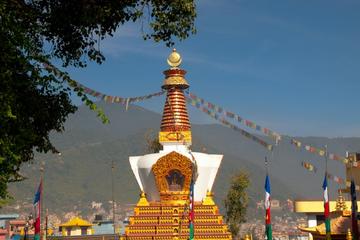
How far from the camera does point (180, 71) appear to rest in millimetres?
54594

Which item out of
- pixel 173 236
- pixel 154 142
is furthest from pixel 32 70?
pixel 154 142

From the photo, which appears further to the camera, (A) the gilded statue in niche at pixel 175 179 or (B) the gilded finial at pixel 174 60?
(B) the gilded finial at pixel 174 60

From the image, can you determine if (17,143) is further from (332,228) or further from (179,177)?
(179,177)

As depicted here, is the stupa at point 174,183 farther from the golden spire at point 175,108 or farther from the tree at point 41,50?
the tree at point 41,50

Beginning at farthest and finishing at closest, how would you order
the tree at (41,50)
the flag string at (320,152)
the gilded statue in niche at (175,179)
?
the gilded statue in niche at (175,179) < the flag string at (320,152) < the tree at (41,50)

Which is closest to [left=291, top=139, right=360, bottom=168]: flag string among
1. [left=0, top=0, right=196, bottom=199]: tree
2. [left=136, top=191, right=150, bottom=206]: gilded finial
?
[left=0, top=0, right=196, bottom=199]: tree

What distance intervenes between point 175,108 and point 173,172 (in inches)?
237

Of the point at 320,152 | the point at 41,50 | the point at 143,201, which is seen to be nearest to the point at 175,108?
the point at 143,201

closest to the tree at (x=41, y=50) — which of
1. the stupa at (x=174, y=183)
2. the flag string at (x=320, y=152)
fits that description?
the flag string at (x=320, y=152)

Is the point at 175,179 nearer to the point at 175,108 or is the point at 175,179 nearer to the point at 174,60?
the point at 175,108

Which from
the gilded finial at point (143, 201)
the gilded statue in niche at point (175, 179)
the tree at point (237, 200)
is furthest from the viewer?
the tree at point (237, 200)

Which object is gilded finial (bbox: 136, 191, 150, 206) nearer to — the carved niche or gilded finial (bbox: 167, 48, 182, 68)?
the carved niche

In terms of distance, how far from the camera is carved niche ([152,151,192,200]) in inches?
2002

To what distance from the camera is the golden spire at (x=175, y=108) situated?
53219 millimetres
